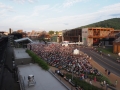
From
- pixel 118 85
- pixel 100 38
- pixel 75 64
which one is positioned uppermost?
pixel 100 38

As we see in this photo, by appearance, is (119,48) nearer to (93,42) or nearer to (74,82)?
(93,42)

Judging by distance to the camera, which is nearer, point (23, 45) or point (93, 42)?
point (23, 45)

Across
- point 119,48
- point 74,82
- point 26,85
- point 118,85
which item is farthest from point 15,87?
point 119,48

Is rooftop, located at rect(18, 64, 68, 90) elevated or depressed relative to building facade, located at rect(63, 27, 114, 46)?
Answer: depressed

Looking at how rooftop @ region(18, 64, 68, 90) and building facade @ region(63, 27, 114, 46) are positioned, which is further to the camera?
building facade @ region(63, 27, 114, 46)

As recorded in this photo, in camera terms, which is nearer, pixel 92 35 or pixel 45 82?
pixel 45 82

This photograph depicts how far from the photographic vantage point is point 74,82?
18.6 meters

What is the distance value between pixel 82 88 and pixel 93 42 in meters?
44.3

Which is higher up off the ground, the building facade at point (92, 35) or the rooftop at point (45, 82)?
the building facade at point (92, 35)

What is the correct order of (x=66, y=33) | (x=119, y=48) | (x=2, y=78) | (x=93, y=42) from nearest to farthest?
(x=2, y=78) → (x=119, y=48) → (x=93, y=42) → (x=66, y=33)

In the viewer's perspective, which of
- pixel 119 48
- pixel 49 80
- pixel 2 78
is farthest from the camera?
pixel 119 48

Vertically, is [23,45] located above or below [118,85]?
above

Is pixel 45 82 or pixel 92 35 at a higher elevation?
pixel 92 35

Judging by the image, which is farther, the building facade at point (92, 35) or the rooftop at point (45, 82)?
the building facade at point (92, 35)
